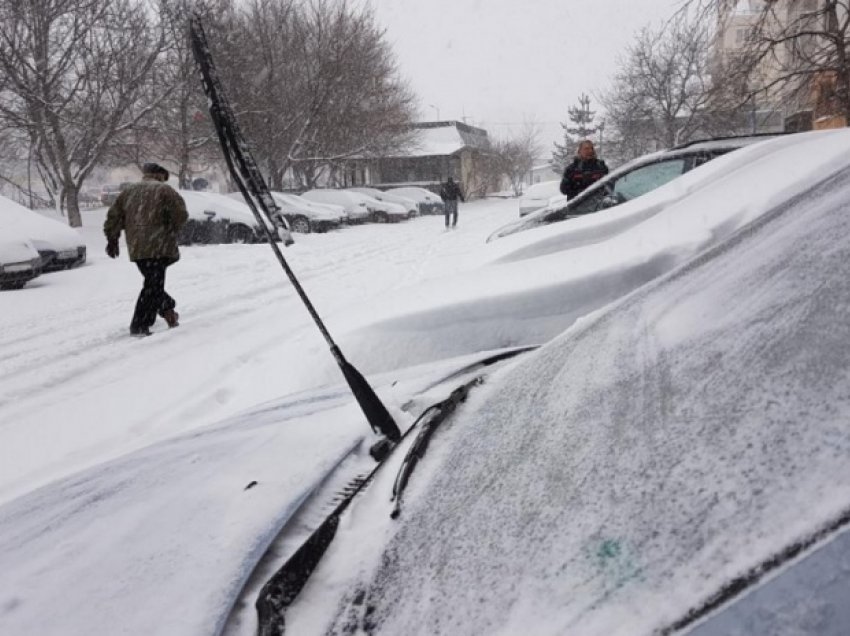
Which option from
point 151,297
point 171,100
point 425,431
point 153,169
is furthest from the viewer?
point 171,100

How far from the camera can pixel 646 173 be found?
6.28 meters

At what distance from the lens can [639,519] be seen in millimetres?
809

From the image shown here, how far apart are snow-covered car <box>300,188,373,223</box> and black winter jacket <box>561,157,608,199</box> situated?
47.2 feet

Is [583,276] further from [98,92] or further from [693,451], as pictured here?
[98,92]

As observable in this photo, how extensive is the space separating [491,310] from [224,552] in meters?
2.00

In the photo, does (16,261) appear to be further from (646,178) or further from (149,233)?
(646,178)

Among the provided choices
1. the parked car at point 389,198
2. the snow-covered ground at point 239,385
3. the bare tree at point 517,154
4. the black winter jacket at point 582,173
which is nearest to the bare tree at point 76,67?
the parked car at point 389,198

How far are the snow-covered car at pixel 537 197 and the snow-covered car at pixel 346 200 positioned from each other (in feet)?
20.0

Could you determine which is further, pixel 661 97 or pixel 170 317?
pixel 661 97

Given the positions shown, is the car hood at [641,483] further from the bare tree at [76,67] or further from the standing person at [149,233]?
the bare tree at [76,67]

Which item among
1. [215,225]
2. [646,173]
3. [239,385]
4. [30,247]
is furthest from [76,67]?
[239,385]

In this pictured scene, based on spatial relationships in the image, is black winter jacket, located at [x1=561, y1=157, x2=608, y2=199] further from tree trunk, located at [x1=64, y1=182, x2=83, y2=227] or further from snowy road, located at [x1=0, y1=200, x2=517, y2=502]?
tree trunk, located at [x1=64, y1=182, x2=83, y2=227]

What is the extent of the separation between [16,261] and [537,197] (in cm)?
1482

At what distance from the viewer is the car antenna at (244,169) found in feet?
4.74
